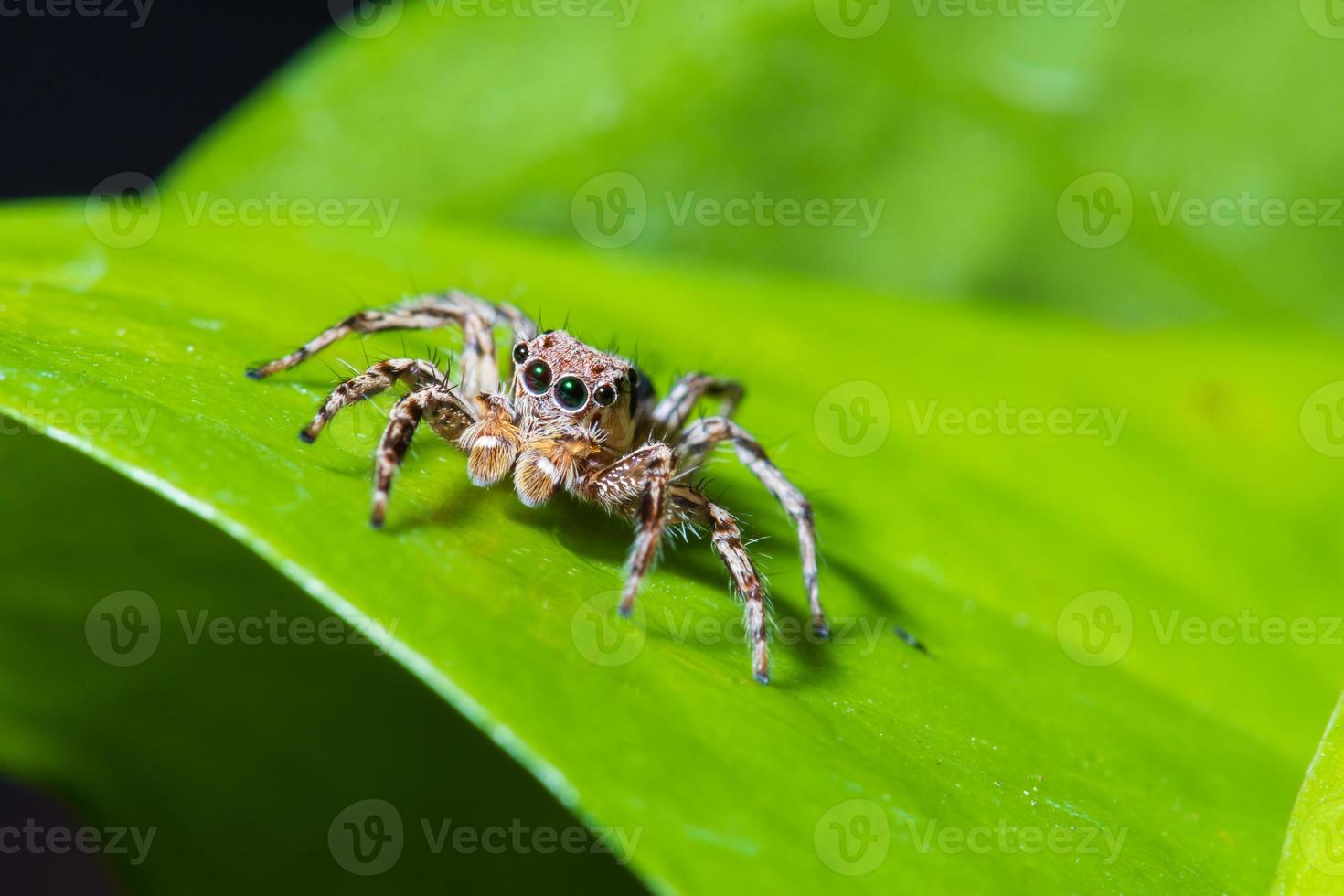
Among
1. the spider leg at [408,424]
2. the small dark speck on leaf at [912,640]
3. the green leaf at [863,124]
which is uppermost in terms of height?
the green leaf at [863,124]

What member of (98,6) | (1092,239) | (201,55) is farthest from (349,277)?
(201,55)

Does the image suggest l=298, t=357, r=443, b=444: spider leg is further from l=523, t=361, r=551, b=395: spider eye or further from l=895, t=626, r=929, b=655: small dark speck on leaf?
l=895, t=626, r=929, b=655: small dark speck on leaf

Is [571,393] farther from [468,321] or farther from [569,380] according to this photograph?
[468,321]

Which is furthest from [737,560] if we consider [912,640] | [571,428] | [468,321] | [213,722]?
[213,722]

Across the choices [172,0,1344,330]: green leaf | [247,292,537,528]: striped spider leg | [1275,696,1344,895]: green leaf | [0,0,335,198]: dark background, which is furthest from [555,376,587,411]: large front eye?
[0,0,335,198]: dark background

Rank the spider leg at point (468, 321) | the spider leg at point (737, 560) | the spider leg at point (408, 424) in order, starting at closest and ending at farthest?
the spider leg at point (408, 424) → the spider leg at point (737, 560) → the spider leg at point (468, 321)

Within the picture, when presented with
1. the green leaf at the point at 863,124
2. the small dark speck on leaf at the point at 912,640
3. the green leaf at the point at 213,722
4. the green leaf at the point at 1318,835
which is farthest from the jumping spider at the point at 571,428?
the green leaf at the point at 863,124

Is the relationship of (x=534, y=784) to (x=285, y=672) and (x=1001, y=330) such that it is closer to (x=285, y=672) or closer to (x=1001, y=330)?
(x=285, y=672)

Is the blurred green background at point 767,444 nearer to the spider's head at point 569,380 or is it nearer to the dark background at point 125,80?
the spider's head at point 569,380
